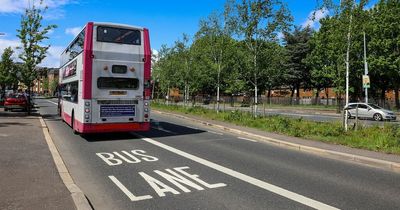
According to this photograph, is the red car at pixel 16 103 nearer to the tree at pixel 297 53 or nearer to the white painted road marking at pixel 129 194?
the white painted road marking at pixel 129 194

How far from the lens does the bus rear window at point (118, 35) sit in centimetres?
1384

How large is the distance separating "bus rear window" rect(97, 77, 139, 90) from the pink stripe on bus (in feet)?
1.30

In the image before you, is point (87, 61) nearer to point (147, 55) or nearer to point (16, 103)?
point (147, 55)

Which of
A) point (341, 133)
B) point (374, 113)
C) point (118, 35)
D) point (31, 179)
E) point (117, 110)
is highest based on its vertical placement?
point (118, 35)

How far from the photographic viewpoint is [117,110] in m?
14.3

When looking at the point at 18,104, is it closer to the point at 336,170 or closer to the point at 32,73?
the point at 32,73

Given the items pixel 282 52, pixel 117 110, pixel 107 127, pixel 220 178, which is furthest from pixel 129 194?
→ pixel 282 52

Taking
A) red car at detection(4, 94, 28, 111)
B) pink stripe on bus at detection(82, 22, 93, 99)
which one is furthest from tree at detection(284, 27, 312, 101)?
pink stripe on bus at detection(82, 22, 93, 99)

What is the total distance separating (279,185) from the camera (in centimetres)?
746

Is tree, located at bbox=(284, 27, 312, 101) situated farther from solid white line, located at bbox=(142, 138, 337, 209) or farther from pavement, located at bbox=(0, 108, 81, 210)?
pavement, located at bbox=(0, 108, 81, 210)

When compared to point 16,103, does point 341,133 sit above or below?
below

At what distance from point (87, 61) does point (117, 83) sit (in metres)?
1.30

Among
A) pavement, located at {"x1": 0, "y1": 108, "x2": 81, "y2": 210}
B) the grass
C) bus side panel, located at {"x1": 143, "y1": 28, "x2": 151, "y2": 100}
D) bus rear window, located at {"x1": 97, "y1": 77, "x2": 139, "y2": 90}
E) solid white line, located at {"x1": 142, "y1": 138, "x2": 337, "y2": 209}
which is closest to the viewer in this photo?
pavement, located at {"x1": 0, "y1": 108, "x2": 81, "y2": 210}

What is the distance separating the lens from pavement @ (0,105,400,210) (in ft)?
19.8
